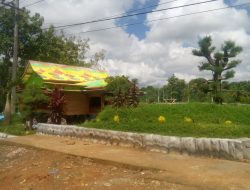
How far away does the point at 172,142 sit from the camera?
9.00 metres

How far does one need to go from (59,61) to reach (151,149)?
23.8 m

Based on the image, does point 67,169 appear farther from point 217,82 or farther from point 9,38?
point 9,38

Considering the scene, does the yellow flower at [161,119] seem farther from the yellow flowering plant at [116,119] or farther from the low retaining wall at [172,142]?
the low retaining wall at [172,142]

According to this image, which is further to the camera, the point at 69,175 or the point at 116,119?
the point at 116,119

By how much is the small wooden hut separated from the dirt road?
7944 mm

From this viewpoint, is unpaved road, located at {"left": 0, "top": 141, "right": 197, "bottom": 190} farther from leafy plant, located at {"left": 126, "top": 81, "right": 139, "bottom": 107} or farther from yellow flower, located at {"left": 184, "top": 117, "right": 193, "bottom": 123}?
leafy plant, located at {"left": 126, "top": 81, "right": 139, "bottom": 107}

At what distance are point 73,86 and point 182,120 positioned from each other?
30.3 ft

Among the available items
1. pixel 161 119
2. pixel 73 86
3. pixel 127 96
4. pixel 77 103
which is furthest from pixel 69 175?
pixel 77 103

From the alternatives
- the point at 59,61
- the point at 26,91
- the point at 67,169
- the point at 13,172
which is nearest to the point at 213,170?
the point at 67,169

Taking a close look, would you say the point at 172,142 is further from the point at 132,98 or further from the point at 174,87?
the point at 174,87

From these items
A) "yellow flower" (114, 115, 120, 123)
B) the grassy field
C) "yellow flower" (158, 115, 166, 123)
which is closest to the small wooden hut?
"yellow flower" (114, 115, 120, 123)

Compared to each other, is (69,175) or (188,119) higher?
(188,119)

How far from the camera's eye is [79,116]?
19.8m

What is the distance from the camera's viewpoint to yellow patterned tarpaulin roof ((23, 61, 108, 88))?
18.8 meters
